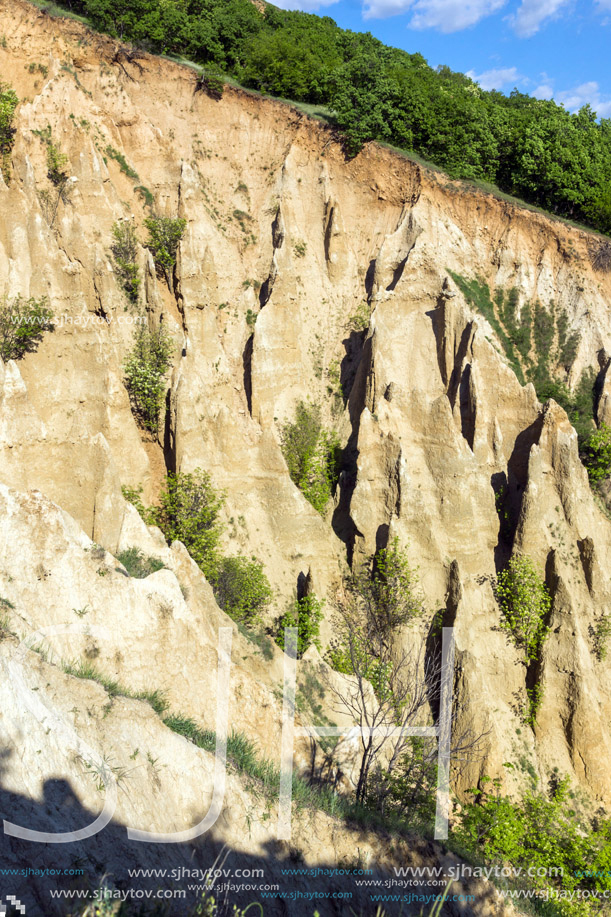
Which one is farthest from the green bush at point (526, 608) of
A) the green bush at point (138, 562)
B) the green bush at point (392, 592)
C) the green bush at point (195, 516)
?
the green bush at point (138, 562)

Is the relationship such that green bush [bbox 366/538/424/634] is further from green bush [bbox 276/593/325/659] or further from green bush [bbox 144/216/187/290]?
green bush [bbox 144/216/187/290]

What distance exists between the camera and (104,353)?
66.5ft

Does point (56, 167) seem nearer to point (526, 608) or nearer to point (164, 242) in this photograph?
point (164, 242)

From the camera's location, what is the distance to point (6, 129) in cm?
2398

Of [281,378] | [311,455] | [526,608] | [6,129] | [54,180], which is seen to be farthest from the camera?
[281,378]

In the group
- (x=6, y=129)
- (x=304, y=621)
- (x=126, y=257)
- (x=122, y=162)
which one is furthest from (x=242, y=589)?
(x=6, y=129)

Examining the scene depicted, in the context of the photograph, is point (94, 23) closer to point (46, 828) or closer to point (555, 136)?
point (555, 136)

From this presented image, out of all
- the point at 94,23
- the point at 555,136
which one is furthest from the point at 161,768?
the point at 555,136

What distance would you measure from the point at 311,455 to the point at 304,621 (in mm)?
7127

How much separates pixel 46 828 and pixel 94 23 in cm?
3374

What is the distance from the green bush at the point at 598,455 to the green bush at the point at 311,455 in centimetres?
1002

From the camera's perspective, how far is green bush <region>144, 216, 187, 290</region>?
82.7 feet

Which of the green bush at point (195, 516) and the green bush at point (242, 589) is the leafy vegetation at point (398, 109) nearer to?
the green bush at point (195, 516)

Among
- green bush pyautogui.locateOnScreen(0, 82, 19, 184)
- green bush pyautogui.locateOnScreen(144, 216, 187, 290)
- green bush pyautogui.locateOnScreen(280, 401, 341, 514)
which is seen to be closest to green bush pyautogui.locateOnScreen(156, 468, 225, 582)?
green bush pyautogui.locateOnScreen(280, 401, 341, 514)
